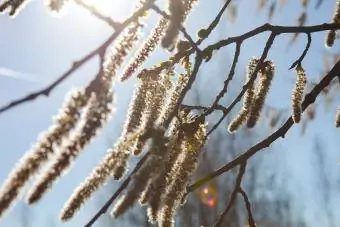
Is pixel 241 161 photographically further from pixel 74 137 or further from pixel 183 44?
pixel 74 137

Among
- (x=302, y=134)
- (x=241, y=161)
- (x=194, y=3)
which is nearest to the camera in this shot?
(x=194, y=3)

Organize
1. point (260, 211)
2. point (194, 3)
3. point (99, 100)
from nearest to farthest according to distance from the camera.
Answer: point (99, 100), point (194, 3), point (260, 211)

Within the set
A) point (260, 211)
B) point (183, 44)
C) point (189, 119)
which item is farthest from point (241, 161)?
point (260, 211)

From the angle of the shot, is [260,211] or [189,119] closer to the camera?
[189,119]

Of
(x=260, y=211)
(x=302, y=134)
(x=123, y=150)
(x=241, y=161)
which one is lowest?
(x=123, y=150)

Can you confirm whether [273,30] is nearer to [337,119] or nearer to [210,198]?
[337,119]

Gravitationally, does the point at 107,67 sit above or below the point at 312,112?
below

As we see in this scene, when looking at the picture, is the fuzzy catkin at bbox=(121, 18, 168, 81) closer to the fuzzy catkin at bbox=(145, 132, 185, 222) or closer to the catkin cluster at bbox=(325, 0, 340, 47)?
the fuzzy catkin at bbox=(145, 132, 185, 222)
